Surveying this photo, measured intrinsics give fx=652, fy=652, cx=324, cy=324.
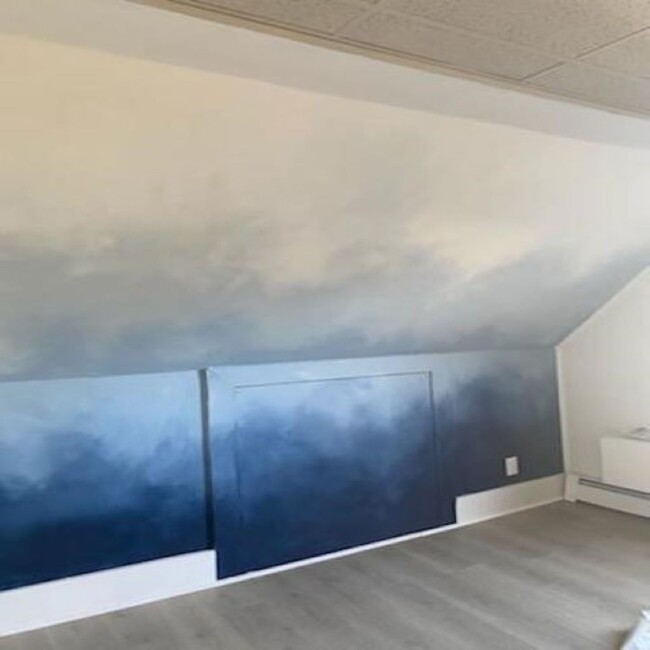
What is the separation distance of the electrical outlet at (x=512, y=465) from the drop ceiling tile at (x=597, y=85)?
265cm

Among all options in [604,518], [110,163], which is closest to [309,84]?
[110,163]

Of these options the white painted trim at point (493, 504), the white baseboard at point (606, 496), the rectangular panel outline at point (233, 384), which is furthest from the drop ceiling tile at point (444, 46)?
the white baseboard at point (606, 496)

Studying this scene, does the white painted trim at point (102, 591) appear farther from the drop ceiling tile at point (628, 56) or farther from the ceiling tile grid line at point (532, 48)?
the drop ceiling tile at point (628, 56)

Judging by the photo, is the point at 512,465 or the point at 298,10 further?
the point at 512,465

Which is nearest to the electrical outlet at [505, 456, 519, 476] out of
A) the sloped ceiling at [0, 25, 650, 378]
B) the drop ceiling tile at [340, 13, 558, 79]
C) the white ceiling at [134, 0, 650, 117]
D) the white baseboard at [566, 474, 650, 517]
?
the white baseboard at [566, 474, 650, 517]

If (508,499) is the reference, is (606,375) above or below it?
above

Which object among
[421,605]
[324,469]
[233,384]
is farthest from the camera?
[324,469]

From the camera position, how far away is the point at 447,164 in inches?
93.9

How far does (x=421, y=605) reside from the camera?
288 cm

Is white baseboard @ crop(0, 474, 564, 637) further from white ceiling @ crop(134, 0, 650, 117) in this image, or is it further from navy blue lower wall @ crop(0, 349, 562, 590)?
white ceiling @ crop(134, 0, 650, 117)

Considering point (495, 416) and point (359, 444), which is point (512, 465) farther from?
point (359, 444)

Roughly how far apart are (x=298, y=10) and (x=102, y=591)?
8.60ft

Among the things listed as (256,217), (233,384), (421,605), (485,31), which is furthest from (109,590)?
(485,31)

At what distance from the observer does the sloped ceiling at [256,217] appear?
1797 millimetres
